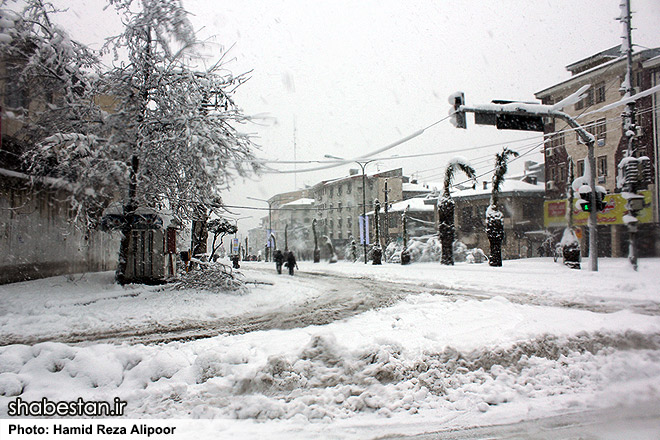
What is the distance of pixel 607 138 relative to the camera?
26938 millimetres

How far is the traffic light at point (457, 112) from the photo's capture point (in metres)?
11.0

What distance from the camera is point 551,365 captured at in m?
5.00

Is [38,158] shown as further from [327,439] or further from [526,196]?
[526,196]

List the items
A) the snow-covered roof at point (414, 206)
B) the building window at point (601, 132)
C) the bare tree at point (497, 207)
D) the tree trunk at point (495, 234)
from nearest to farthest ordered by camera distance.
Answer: the bare tree at point (497, 207), the tree trunk at point (495, 234), the building window at point (601, 132), the snow-covered roof at point (414, 206)

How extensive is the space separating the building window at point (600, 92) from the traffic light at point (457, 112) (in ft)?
63.4

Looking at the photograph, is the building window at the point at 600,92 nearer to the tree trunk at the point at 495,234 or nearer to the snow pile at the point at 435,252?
the tree trunk at the point at 495,234

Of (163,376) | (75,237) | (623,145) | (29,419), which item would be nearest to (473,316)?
(163,376)

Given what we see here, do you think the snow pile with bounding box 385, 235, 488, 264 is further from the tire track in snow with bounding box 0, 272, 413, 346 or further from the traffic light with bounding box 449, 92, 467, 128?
the traffic light with bounding box 449, 92, 467, 128

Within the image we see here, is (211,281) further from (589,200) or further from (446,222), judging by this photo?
(446,222)

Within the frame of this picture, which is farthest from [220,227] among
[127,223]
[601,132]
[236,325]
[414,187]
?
[414,187]

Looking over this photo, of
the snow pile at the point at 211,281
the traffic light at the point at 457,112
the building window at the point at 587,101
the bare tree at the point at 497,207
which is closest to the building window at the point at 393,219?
the building window at the point at 587,101

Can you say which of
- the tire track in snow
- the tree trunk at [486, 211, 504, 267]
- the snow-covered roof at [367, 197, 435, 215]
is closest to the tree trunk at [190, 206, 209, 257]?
the tire track in snow

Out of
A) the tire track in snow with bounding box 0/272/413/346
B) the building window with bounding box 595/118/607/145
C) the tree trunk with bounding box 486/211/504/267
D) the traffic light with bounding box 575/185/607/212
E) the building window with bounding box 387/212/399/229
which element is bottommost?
the tire track in snow with bounding box 0/272/413/346

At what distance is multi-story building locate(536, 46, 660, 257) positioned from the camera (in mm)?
21281
